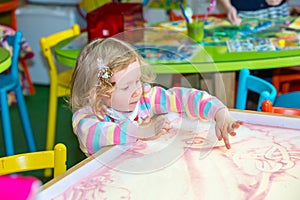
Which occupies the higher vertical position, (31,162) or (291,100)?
(31,162)

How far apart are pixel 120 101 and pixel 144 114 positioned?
0.10 meters

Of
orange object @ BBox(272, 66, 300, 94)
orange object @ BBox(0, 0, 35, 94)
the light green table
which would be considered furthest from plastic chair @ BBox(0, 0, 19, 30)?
orange object @ BBox(272, 66, 300, 94)

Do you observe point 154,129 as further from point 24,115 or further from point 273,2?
point 273,2

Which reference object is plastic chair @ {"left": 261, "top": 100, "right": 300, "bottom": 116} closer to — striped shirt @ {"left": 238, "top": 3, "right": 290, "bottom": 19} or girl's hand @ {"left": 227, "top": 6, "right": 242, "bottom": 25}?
girl's hand @ {"left": 227, "top": 6, "right": 242, "bottom": 25}

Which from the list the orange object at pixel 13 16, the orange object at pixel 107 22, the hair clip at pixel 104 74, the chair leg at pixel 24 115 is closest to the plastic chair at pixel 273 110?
the hair clip at pixel 104 74

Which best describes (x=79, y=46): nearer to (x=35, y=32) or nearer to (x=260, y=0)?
(x=260, y=0)

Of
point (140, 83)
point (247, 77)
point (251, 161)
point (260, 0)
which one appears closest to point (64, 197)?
point (140, 83)

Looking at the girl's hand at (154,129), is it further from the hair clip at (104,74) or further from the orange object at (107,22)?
the orange object at (107,22)

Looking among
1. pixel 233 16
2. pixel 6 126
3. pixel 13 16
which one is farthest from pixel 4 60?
pixel 13 16

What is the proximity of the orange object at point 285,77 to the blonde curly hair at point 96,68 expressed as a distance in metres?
1.46

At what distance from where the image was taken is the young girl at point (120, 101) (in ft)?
3.94

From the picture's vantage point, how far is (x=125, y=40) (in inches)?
50.3

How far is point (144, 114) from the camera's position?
1.31 metres

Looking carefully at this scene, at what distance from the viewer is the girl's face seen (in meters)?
1.19
